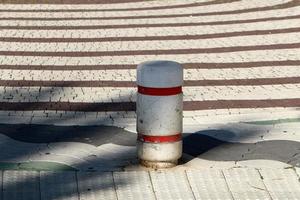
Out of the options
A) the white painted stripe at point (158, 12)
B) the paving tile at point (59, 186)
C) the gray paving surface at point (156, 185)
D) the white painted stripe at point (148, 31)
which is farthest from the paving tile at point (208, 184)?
the white painted stripe at point (158, 12)

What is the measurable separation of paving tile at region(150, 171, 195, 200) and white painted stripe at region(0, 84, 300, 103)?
2671mm

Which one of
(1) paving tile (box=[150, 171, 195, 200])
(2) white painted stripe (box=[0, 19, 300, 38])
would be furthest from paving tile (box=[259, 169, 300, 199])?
(2) white painted stripe (box=[0, 19, 300, 38])

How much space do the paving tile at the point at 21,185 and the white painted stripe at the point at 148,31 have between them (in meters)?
6.98

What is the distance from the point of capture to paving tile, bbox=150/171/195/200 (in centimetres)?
623

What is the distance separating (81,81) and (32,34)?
11.9 ft

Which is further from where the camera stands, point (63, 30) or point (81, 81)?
point (63, 30)

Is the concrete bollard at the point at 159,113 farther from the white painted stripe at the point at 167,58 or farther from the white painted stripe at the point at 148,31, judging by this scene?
the white painted stripe at the point at 148,31

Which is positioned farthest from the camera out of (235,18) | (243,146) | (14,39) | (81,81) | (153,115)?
(235,18)

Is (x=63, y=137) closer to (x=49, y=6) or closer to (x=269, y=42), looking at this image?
(x=269, y=42)

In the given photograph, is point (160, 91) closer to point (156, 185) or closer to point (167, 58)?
point (156, 185)

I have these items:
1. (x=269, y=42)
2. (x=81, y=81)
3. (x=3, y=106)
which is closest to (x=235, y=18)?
(x=269, y=42)

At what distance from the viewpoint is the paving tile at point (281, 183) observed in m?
6.25

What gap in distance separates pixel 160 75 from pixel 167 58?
5.13 metres

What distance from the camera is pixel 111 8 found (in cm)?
1664
